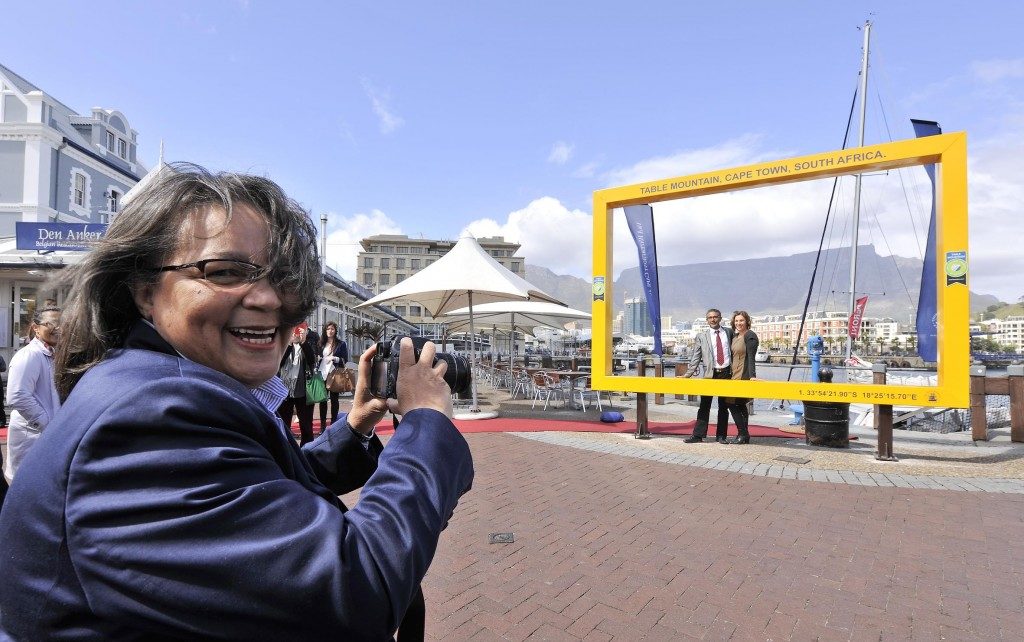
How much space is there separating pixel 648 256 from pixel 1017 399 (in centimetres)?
561

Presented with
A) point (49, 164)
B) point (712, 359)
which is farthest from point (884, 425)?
point (49, 164)

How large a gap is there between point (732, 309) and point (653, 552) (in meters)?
4.80

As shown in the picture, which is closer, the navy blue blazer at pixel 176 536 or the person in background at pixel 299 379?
the navy blue blazer at pixel 176 536

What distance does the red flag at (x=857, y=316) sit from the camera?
30.2 ft

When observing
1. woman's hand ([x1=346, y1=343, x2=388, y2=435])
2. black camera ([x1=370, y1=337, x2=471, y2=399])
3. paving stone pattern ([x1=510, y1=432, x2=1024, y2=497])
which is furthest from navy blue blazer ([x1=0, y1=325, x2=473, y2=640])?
paving stone pattern ([x1=510, y1=432, x2=1024, y2=497])

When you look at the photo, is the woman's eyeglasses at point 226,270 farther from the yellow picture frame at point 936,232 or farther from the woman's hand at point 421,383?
the yellow picture frame at point 936,232

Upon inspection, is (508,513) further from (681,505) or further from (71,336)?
(71,336)

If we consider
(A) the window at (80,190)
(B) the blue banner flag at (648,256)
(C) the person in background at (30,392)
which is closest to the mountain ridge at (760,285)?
(B) the blue banner flag at (648,256)

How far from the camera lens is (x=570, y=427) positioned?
905 centimetres

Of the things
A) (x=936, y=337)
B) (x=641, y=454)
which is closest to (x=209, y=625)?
(x=641, y=454)

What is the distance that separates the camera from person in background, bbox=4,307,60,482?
3.75 meters

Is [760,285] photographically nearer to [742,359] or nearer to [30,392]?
[742,359]

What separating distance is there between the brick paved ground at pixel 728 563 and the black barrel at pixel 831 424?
2.14 m

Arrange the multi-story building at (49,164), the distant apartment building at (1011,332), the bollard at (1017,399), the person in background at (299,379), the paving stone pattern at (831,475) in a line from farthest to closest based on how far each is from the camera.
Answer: the distant apartment building at (1011,332) < the multi-story building at (49,164) < the bollard at (1017,399) < the person in background at (299,379) < the paving stone pattern at (831,475)
